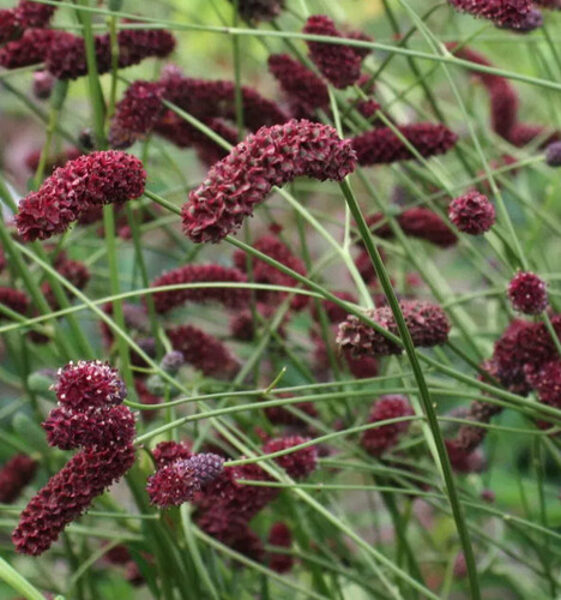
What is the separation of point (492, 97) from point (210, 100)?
52 centimetres

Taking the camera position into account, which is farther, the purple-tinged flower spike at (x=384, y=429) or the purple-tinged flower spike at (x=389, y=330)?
the purple-tinged flower spike at (x=384, y=429)

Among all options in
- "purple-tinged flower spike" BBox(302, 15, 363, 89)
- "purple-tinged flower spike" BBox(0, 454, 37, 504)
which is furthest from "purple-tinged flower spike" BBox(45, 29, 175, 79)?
"purple-tinged flower spike" BBox(0, 454, 37, 504)

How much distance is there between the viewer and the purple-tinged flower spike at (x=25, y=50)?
2.88 feet

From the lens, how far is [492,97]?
4.39ft

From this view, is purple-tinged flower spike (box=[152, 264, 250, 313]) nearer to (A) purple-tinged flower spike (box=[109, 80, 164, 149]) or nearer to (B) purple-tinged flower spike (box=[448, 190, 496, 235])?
(A) purple-tinged flower spike (box=[109, 80, 164, 149])

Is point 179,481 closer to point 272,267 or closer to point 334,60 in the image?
point 334,60

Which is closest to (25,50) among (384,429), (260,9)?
(260,9)

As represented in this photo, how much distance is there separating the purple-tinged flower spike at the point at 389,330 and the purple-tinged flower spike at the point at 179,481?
0.38 feet

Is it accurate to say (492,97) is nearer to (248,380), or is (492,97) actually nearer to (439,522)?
(248,380)

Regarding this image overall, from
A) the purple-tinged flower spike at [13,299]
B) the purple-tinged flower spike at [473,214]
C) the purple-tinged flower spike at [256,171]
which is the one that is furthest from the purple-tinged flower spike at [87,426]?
the purple-tinged flower spike at [13,299]

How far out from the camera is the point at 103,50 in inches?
33.7

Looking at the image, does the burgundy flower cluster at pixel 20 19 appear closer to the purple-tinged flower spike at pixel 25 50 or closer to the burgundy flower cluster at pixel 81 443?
the purple-tinged flower spike at pixel 25 50

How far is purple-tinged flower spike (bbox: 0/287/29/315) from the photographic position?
2.97ft

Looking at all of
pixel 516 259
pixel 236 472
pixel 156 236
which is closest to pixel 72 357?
pixel 236 472
